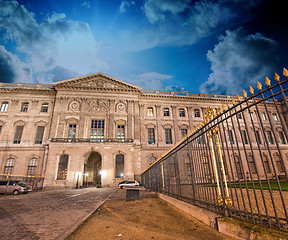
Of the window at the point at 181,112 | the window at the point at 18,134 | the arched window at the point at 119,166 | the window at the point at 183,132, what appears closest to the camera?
the arched window at the point at 119,166

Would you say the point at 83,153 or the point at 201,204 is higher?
the point at 83,153

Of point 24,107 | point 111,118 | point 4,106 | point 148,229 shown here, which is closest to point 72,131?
point 111,118

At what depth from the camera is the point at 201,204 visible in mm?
3969

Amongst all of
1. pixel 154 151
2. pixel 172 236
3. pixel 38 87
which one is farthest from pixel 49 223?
pixel 38 87

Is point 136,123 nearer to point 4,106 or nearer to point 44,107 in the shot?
point 44,107

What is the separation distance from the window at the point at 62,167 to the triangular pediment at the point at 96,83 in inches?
454

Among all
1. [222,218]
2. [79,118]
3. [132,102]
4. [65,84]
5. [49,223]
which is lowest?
[49,223]

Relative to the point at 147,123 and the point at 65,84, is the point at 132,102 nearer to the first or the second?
the point at 147,123

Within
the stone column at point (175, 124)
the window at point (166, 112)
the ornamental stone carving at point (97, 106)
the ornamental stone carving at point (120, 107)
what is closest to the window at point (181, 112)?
the stone column at point (175, 124)

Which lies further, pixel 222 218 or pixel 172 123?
pixel 172 123

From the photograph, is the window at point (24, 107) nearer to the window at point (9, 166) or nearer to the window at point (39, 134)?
the window at point (39, 134)

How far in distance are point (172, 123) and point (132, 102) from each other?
802cm

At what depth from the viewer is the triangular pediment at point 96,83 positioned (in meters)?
26.1

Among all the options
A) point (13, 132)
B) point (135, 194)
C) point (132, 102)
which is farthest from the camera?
point (132, 102)
